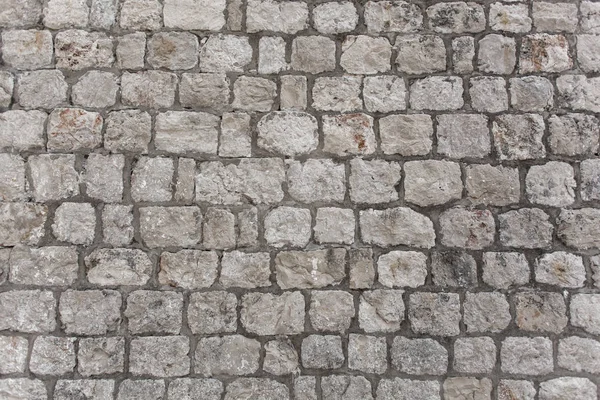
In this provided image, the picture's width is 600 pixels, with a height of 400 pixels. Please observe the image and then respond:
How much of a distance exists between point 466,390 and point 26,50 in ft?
10.6

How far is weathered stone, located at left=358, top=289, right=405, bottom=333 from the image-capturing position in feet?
9.62

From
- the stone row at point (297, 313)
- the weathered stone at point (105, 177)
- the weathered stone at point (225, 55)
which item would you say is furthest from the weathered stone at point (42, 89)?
the stone row at point (297, 313)

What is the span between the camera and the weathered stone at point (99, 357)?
9.48 feet

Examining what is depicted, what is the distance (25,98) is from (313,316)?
6.96ft

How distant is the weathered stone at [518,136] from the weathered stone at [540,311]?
31.6 inches

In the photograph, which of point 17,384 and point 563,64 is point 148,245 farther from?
point 563,64

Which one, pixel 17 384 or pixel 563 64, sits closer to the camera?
pixel 17 384

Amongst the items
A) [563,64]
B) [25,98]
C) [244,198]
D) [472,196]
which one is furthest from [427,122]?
[25,98]

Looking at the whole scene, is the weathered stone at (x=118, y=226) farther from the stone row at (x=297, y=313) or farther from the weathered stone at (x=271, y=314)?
the weathered stone at (x=271, y=314)

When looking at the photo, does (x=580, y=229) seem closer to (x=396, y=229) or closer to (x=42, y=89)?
(x=396, y=229)

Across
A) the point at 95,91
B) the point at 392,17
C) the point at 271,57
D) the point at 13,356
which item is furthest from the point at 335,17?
the point at 13,356

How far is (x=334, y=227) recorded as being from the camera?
3000 mm

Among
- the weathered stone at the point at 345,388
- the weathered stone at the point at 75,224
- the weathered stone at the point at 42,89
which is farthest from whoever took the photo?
the weathered stone at the point at 42,89

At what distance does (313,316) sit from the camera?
9.64 feet
